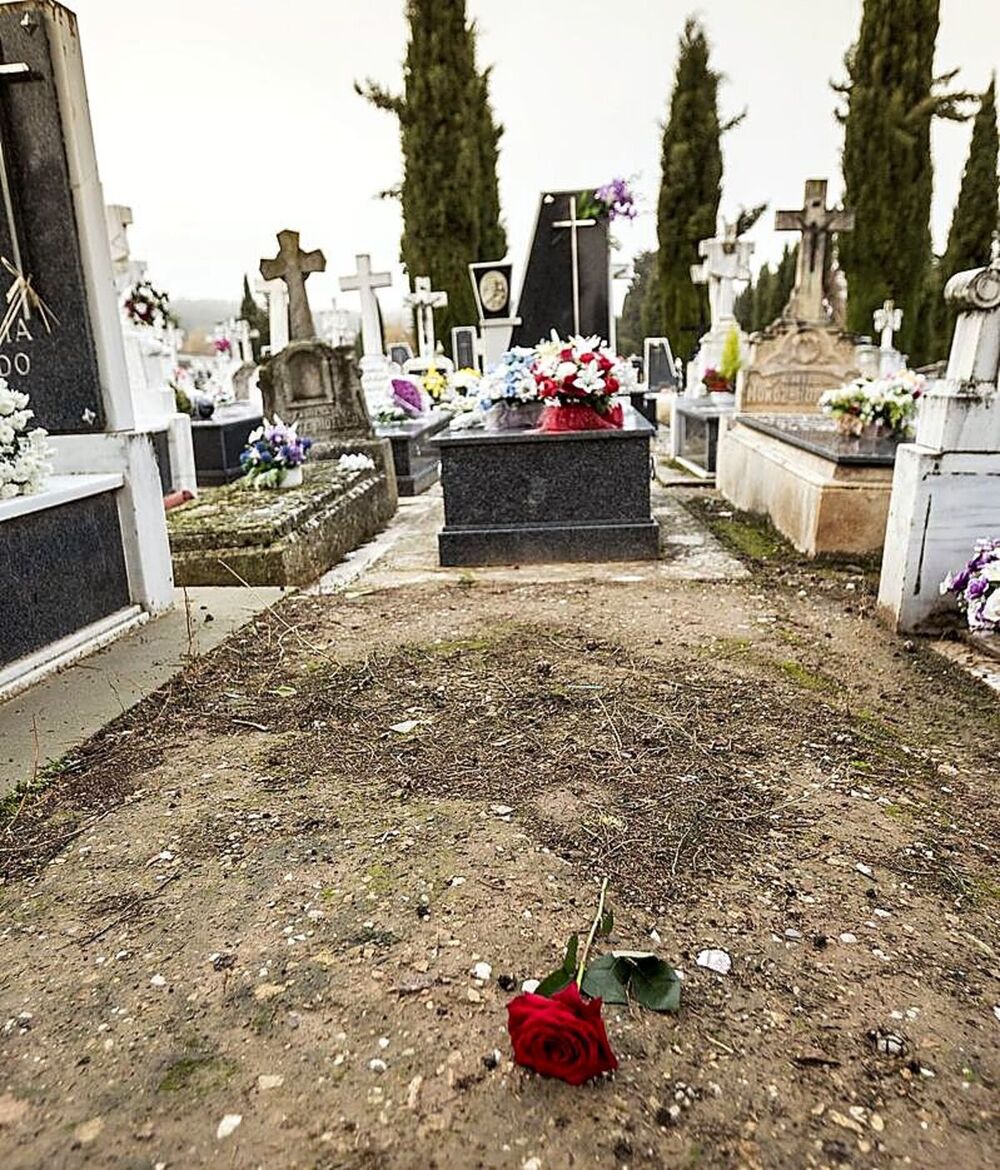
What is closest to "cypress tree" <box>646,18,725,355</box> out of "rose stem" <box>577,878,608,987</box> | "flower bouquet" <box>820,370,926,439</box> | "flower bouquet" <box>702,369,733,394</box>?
"flower bouquet" <box>702,369,733,394</box>

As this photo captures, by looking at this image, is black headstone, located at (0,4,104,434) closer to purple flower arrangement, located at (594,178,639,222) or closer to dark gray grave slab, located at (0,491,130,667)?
dark gray grave slab, located at (0,491,130,667)

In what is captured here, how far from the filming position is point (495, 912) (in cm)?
171

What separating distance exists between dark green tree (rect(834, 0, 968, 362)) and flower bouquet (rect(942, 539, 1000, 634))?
57.4ft

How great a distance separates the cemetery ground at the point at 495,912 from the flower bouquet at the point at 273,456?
266cm

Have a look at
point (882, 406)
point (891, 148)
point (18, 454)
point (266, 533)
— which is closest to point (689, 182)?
point (891, 148)

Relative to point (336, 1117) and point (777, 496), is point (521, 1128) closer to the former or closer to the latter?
point (336, 1117)

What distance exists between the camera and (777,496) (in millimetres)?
5637

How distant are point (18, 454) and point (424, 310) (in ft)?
47.7

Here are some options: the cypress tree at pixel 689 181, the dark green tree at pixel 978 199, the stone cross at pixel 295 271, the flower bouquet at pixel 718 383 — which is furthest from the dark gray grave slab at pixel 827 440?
the dark green tree at pixel 978 199

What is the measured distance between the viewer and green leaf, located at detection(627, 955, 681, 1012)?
1434 millimetres

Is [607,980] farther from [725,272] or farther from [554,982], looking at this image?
[725,272]

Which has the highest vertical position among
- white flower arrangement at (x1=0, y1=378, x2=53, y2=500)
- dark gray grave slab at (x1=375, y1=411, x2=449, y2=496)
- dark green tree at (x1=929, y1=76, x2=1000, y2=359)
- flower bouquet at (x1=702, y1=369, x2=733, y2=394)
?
dark green tree at (x1=929, y1=76, x2=1000, y2=359)

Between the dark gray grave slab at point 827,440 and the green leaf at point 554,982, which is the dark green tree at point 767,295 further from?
the green leaf at point 554,982

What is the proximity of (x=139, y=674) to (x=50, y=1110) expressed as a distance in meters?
1.97
